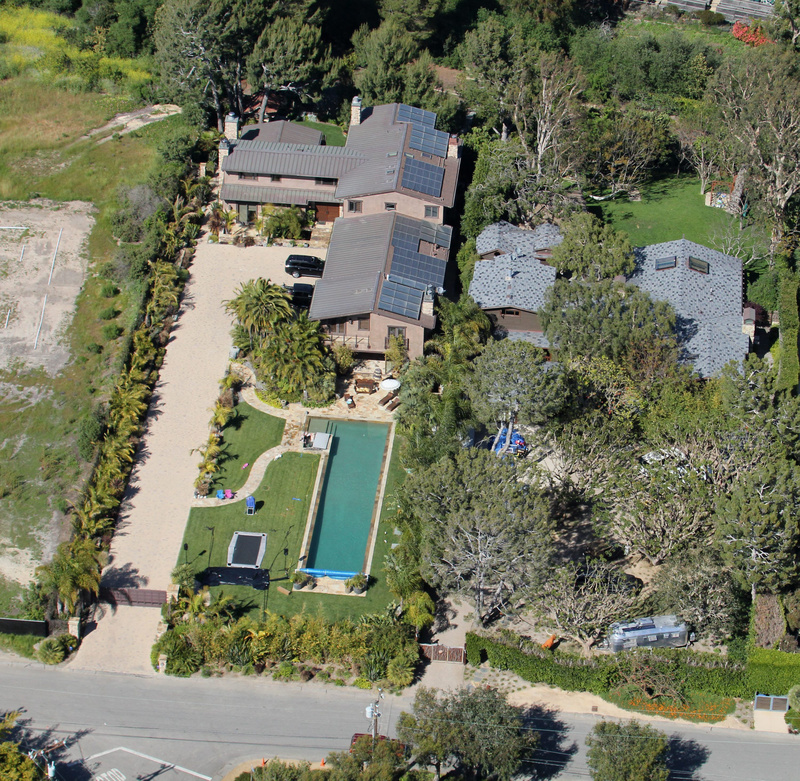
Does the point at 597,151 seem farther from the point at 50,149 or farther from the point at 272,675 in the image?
the point at 272,675

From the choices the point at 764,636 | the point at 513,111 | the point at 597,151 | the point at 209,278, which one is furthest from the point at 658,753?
the point at 513,111

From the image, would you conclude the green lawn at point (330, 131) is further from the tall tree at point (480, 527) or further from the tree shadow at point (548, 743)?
the tree shadow at point (548, 743)

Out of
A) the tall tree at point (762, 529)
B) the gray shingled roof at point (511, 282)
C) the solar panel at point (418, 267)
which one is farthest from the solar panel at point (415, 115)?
the tall tree at point (762, 529)

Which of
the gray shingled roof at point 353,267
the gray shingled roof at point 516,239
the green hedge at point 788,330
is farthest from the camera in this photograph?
the gray shingled roof at point 516,239

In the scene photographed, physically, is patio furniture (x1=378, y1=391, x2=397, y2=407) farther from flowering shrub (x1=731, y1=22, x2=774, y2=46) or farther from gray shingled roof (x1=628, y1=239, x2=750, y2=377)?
flowering shrub (x1=731, y1=22, x2=774, y2=46)

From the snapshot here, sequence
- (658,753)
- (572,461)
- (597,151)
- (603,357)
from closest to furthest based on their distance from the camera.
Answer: (658,753), (572,461), (603,357), (597,151)

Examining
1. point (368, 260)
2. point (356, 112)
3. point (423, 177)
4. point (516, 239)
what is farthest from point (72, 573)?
point (356, 112)

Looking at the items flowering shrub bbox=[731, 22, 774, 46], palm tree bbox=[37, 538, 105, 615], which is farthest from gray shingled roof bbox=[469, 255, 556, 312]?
flowering shrub bbox=[731, 22, 774, 46]
